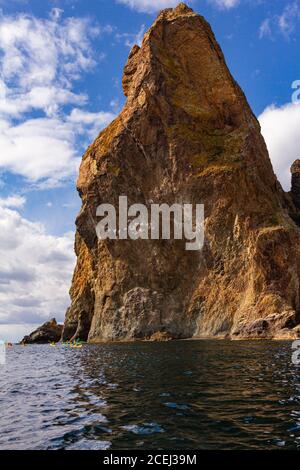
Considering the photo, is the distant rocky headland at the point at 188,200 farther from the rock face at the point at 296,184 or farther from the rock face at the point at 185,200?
the rock face at the point at 296,184

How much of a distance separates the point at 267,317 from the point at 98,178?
46.9 m

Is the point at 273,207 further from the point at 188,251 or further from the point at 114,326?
the point at 114,326

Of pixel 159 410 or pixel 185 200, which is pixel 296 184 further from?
pixel 159 410

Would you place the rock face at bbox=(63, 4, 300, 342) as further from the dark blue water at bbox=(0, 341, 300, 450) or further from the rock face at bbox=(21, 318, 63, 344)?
the dark blue water at bbox=(0, 341, 300, 450)

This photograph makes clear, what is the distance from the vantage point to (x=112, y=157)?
306 feet

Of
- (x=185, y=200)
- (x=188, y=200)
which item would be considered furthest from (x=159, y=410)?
(x=185, y=200)

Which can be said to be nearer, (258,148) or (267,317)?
(267,317)

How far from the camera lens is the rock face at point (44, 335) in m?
125

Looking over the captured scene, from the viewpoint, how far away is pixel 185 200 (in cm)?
8625

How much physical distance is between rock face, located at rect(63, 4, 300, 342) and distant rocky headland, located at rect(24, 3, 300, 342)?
206 mm

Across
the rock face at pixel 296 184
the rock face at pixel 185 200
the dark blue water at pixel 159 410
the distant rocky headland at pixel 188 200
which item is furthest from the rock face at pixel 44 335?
the dark blue water at pixel 159 410

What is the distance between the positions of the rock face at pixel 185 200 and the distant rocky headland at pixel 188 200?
0.21 m

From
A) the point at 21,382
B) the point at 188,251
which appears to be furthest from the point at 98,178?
the point at 21,382

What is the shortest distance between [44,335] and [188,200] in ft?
210
